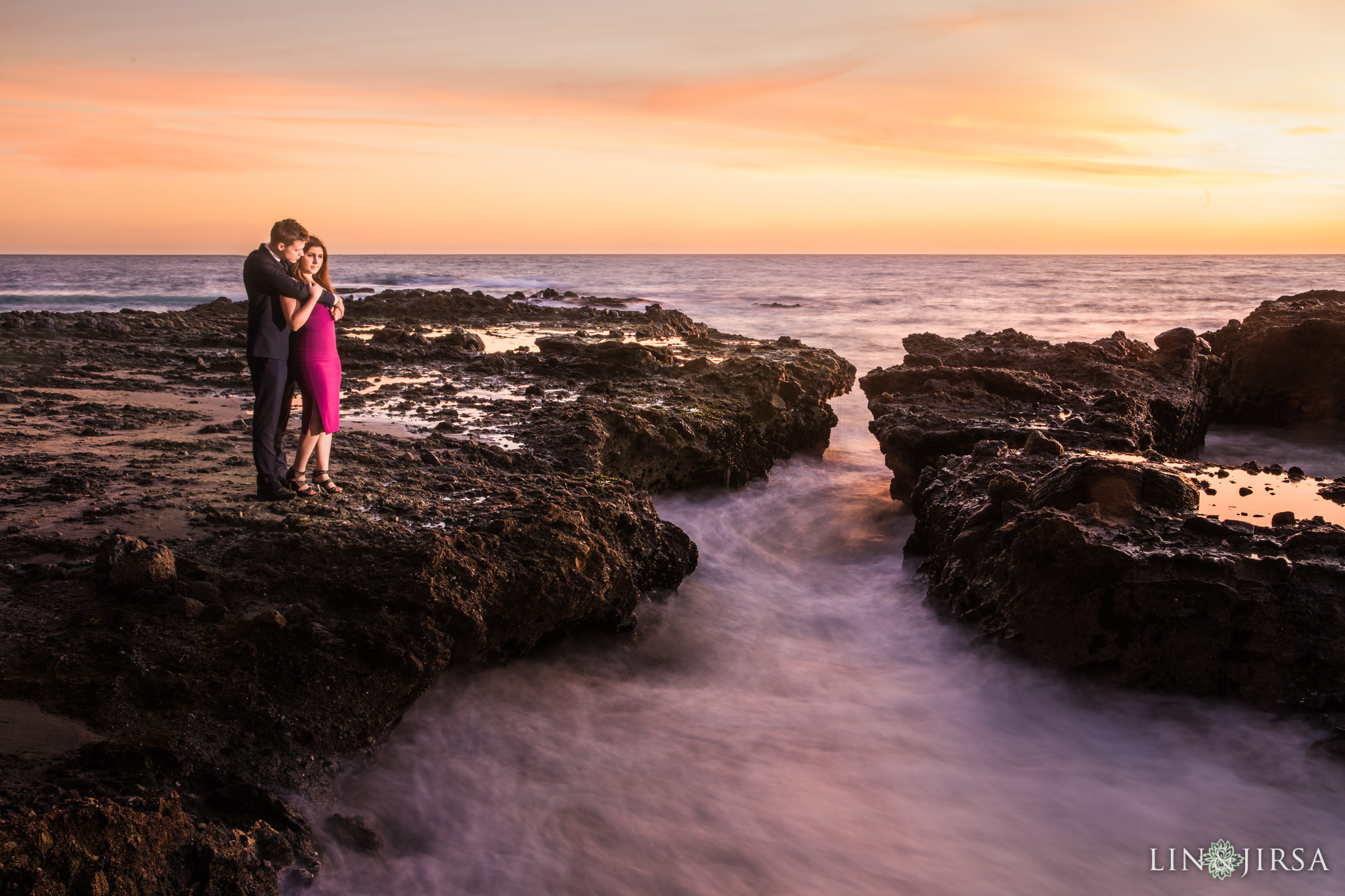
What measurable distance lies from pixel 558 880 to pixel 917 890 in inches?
65.1

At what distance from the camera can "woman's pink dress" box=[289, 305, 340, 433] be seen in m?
5.17

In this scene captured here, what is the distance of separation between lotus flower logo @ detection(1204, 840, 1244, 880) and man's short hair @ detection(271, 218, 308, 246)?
5.94m

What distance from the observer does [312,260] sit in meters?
5.09

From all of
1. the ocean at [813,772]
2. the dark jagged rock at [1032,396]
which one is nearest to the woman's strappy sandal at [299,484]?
the ocean at [813,772]

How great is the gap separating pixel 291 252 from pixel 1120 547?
534 cm

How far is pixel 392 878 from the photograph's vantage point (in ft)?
11.4

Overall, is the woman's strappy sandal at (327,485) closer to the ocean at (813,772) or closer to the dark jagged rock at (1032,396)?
the ocean at (813,772)

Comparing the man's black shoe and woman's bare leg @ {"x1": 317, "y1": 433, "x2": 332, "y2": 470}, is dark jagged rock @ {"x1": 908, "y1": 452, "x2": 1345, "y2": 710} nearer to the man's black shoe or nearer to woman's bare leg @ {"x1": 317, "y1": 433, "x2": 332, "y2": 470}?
woman's bare leg @ {"x1": 317, "y1": 433, "x2": 332, "y2": 470}

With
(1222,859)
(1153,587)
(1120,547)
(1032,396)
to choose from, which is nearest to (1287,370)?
(1032,396)

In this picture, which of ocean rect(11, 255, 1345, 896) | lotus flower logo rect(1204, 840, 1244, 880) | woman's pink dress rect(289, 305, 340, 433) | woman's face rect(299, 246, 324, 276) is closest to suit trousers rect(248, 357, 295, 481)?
woman's pink dress rect(289, 305, 340, 433)

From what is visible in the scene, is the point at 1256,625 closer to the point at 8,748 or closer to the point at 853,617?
the point at 853,617

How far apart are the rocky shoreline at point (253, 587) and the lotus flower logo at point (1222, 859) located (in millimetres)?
3294

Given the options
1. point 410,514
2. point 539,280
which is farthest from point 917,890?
point 539,280

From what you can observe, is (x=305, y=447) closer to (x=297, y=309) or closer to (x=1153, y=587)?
(x=297, y=309)
